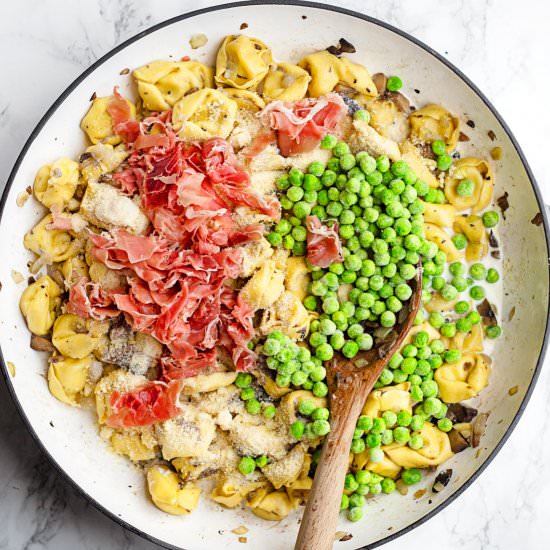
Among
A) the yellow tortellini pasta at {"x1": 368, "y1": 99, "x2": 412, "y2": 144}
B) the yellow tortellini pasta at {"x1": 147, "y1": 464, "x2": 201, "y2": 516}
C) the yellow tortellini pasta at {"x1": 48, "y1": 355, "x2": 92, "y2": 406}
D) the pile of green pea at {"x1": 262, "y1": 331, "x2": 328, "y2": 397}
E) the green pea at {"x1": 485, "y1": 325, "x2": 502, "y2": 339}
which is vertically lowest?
the yellow tortellini pasta at {"x1": 147, "y1": 464, "x2": 201, "y2": 516}

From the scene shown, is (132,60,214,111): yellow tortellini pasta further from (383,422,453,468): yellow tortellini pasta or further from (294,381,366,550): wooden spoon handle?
(383,422,453,468): yellow tortellini pasta

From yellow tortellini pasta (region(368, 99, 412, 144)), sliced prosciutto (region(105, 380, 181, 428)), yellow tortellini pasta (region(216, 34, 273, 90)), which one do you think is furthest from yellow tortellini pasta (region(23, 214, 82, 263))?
yellow tortellini pasta (region(368, 99, 412, 144))

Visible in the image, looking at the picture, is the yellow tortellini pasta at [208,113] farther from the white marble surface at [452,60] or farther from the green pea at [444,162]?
the green pea at [444,162]

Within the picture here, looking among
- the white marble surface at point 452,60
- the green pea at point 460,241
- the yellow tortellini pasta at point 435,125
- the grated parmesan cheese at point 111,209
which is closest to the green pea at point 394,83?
the yellow tortellini pasta at point 435,125

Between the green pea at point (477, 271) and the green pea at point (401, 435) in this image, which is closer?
the green pea at point (401, 435)

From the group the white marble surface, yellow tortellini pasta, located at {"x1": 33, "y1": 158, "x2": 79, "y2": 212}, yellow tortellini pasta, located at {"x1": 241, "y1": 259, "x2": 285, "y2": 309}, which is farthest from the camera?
the white marble surface

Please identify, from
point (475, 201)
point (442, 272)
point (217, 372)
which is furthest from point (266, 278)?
point (475, 201)

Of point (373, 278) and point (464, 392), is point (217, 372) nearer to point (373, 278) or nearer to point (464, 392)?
point (373, 278)
